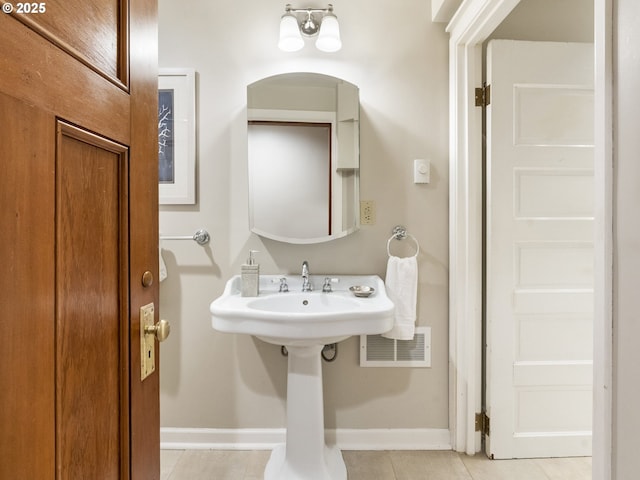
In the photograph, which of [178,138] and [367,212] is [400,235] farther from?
[178,138]

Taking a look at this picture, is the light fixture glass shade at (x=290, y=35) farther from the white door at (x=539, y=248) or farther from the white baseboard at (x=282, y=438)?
the white baseboard at (x=282, y=438)

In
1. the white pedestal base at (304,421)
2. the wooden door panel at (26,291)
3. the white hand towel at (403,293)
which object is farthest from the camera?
the white hand towel at (403,293)

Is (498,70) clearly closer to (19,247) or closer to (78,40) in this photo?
(78,40)

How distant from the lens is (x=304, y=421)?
146cm

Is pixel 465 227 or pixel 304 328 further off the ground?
pixel 465 227

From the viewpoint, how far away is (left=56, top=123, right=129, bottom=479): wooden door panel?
505mm

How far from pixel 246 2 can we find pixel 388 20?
714 millimetres

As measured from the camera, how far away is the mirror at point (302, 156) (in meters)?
1.73

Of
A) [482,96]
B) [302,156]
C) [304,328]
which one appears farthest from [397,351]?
[482,96]

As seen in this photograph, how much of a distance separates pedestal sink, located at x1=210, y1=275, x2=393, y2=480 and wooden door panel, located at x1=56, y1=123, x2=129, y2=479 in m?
0.64

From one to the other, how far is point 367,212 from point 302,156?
16.8 inches

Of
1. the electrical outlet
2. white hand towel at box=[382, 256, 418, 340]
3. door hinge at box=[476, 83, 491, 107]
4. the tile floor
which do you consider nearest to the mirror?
the electrical outlet

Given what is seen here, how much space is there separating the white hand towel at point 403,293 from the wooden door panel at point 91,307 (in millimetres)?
1255

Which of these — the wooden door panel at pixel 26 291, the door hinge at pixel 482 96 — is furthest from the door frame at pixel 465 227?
the wooden door panel at pixel 26 291
